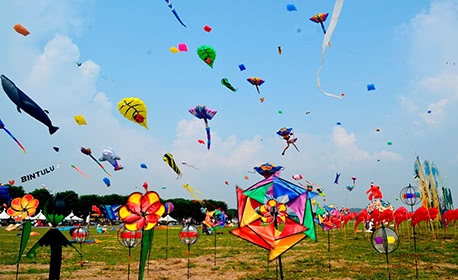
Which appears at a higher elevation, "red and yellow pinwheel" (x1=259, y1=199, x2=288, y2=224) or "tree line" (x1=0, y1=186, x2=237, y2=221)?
"tree line" (x1=0, y1=186, x2=237, y2=221)

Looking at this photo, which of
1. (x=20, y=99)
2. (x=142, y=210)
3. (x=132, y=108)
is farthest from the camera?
(x=132, y=108)

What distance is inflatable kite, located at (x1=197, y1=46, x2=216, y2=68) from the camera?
1400 centimetres

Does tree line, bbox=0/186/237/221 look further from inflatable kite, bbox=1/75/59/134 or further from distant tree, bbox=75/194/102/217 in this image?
inflatable kite, bbox=1/75/59/134

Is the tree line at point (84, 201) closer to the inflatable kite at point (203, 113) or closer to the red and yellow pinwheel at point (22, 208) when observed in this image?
the inflatable kite at point (203, 113)

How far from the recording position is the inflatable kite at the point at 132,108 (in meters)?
12.9

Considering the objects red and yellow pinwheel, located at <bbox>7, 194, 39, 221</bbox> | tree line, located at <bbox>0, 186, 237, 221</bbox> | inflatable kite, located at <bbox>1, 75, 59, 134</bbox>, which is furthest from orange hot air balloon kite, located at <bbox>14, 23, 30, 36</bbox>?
tree line, located at <bbox>0, 186, 237, 221</bbox>

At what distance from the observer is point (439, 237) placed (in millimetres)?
22188

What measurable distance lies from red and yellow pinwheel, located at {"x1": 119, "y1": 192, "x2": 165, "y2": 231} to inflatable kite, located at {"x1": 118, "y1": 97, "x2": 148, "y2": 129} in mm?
5367

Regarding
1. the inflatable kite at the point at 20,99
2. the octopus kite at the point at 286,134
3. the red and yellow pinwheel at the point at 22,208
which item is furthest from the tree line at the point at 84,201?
the inflatable kite at the point at 20,99

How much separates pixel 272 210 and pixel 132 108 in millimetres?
7526

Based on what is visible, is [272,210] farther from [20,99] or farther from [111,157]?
[111,157]

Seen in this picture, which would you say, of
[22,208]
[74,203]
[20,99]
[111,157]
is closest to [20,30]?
[20,99]

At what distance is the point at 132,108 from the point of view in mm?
12852

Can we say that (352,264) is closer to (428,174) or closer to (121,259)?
(121,259)
